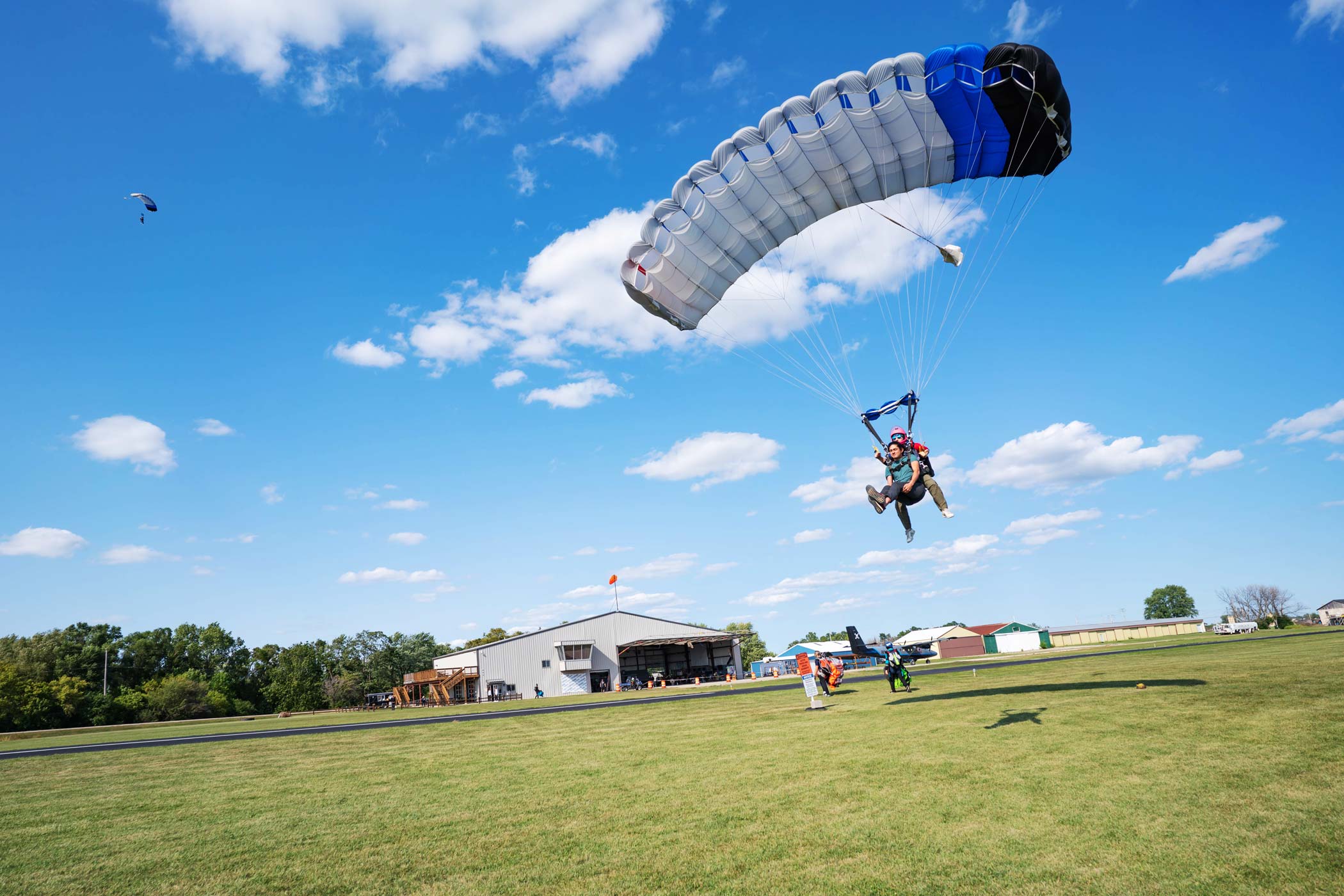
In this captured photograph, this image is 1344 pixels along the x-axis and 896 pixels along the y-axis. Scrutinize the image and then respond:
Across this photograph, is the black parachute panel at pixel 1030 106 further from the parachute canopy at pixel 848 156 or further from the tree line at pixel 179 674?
the tree line at pixel 179 674

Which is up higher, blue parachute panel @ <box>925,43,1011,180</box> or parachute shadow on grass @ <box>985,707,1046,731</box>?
blue parachute panel @ <box>925,43,1011,180</box>

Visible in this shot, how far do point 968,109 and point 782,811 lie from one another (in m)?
13.0

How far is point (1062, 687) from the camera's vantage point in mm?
17922

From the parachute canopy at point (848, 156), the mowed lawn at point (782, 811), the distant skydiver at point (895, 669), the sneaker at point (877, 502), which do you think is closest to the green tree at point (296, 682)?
the mowed lawn at point (782, 811)

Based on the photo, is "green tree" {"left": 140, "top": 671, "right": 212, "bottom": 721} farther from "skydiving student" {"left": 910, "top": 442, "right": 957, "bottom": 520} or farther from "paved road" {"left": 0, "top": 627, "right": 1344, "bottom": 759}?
"skydiving student" {"left": 910, "top": 442, "right": 957, "bottom": 520}

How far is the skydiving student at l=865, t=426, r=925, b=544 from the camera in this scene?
13.4 metres

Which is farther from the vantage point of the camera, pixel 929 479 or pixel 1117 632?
pixel 1117 632

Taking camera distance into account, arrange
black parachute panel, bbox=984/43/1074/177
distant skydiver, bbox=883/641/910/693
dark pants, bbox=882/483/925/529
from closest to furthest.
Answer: black parachute panel, bbox=984/43/1074/177 → dark pants, bbox=882/483/925/529 → distant skydiver, bbox=883/641/910/693

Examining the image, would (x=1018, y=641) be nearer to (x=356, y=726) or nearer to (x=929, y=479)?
(x=356, y=726)

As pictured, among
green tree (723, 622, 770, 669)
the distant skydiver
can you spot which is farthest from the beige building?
the distant skydiver

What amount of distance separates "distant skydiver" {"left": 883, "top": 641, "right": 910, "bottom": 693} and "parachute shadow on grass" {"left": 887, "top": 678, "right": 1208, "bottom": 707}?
1419 millimetres

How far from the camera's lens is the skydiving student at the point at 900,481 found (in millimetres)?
13383

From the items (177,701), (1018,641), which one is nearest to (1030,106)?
→ (177,701)

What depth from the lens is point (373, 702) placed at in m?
71.6
